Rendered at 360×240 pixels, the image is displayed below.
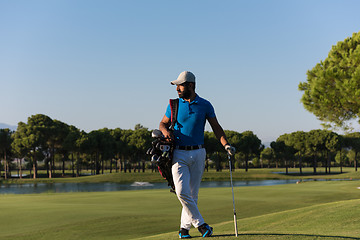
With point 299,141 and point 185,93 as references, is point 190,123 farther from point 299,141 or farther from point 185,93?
point 299,141

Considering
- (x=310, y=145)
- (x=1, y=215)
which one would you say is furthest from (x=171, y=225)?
(x=310, y=145)

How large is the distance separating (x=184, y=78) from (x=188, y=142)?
3.72 ft

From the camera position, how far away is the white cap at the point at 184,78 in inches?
269

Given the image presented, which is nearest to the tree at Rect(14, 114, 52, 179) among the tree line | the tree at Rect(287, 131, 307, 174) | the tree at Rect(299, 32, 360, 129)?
the tree line

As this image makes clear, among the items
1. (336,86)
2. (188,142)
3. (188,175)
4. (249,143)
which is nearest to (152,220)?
(188,175)

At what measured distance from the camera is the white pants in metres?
6.70

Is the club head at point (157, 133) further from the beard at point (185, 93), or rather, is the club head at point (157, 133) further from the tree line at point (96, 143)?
the tree line at point (96, 143)

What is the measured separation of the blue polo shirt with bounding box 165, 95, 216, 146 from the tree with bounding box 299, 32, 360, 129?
74.0 ft

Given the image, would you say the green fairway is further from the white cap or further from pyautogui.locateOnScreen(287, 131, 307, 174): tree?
pyautogui.locateOnScreen(287, 131, 307, 174): tree

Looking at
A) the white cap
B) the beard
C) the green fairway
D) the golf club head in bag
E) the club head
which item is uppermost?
the white cap

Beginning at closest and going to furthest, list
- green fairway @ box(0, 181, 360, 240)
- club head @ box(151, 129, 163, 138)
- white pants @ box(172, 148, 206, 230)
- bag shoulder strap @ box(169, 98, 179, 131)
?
→ 1. club head @ box(151, 129, 163, 138)
2. white pants @ box(172, 148, 206, 230)
3. bag shoulder strap @ box(169, 98, 179, 131)
4. green fairway @ box(0, 181, 360, 240)

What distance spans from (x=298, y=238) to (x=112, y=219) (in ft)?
33.3

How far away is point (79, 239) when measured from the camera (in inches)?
485

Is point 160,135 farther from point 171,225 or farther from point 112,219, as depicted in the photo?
point 112,219
